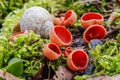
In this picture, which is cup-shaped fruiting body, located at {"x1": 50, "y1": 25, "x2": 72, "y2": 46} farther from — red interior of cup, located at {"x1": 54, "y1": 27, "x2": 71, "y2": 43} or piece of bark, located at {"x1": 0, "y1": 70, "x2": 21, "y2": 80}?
piece of bark, located at {"x1": 0, "y1": 70, "x2": 21, "y2": 80}

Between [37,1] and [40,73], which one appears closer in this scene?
[40,73]

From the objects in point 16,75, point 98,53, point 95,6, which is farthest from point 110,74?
point 95,6

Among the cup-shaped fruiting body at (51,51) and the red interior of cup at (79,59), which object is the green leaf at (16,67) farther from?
the red interior of cup at (79,59)

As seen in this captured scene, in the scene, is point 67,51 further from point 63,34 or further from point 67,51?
point 63,34

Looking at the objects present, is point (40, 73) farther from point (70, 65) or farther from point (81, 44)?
point (81, 44)

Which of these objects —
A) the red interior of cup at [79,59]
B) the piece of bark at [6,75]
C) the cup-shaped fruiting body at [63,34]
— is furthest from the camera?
the cup-shaped fruiting body at [63,34]

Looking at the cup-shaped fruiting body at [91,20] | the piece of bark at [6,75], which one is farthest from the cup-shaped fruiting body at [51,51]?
the cup-shaped fruiting body at [91,20]

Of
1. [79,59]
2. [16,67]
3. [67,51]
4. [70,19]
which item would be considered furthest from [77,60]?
[70,19]
